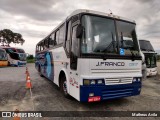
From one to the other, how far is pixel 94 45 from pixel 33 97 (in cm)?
343

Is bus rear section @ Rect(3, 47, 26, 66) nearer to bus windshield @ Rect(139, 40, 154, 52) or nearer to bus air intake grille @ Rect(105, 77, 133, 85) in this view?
bus windshield @ Rect(139, 40, 154, 52)

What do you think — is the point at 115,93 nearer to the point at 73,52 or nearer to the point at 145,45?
the point at 73,52

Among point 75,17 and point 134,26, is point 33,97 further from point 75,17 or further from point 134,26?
point 134,26

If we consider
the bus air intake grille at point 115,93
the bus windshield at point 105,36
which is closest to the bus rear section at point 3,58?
the bus windshield at point 105,36

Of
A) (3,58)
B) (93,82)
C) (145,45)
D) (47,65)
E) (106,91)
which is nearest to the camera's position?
(93,82)

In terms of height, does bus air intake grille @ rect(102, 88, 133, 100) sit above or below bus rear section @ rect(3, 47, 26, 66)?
below

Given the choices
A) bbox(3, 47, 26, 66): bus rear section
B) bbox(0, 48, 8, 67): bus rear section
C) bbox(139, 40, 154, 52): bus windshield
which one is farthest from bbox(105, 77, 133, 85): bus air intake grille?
bbox(3, 47, 26, 66): bus rear section

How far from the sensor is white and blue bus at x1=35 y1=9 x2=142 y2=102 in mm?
4445

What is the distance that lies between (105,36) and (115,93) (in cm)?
181

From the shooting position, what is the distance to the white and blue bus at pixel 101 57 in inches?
175

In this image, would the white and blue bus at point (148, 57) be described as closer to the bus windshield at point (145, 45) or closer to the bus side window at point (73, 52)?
the bus windshield at point (145, 45)

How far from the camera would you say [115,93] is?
4.84 metres

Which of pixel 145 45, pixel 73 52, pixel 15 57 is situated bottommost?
pixel 73 52

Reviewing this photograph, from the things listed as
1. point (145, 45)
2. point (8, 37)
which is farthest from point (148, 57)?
point (8, 37)
